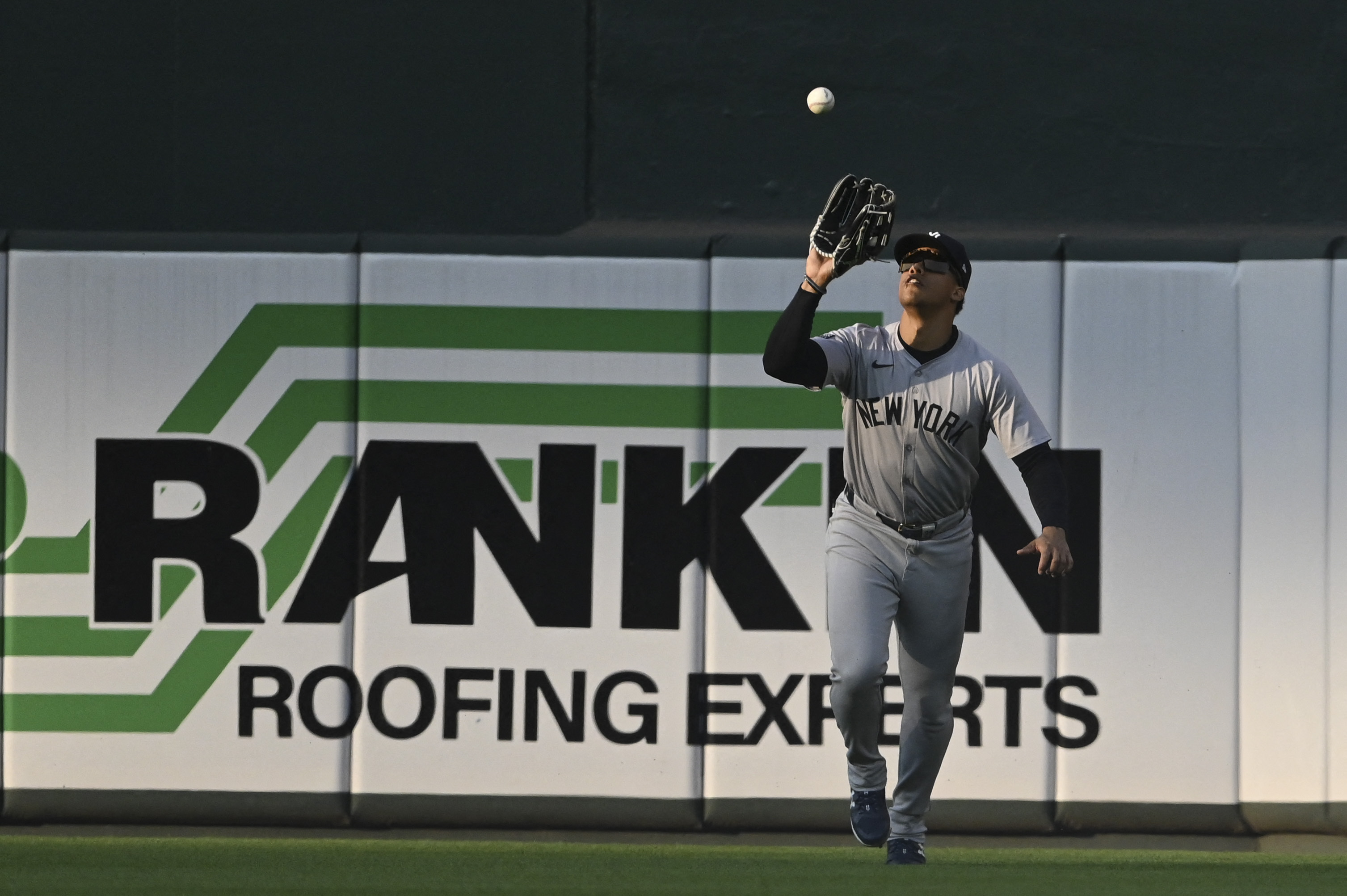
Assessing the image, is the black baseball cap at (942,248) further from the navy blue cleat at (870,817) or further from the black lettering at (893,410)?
the navy blue cleat at (870,817)

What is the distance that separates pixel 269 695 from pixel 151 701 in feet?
1.35

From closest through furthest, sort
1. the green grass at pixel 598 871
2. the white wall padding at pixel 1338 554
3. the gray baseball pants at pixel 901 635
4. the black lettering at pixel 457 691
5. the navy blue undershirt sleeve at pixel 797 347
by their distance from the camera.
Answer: the green grass at pixel 598 871, the navy blue undershirt sleeve at pixel 797 347, the gray baseball pants at pixel 901 635, the white wall padding at pixel 1338 554, the black lettering at pixel 457 691

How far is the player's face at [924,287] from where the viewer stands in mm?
3580

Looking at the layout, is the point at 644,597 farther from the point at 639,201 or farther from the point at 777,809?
the point at 639,201

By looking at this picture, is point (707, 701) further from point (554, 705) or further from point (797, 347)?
point (797, 347)

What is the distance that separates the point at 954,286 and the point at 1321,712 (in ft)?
7.79

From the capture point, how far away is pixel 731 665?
5020 mm

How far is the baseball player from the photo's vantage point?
3.57m

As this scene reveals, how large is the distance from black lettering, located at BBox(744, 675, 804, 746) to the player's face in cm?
182

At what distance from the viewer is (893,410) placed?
364 centimetres

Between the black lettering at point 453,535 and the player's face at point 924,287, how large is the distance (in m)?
1.76

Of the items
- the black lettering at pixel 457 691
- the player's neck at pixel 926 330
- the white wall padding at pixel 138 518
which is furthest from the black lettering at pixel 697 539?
the player's neck at pixel 926 330

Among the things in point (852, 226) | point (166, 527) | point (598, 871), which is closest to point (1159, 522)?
point (852, 226)

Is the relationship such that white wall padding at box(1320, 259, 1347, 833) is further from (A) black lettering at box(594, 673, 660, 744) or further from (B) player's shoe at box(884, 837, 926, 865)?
(A) black lettering at box(594, 673, 660, 744)
